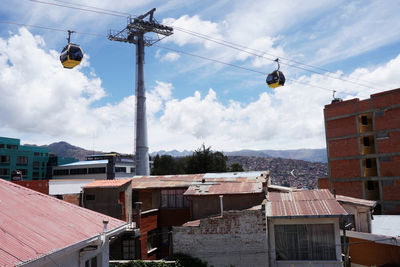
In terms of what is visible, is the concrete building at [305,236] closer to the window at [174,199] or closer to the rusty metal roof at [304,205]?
the rusty metal roof at [304,205]

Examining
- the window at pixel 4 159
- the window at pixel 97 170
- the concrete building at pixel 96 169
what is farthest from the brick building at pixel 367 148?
the window at pixel 4 159

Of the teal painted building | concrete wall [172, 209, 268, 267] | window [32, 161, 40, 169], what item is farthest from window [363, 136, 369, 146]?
window [32, 161, 40, 169]

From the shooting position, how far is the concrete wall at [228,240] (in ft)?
50.9

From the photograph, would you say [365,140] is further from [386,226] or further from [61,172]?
[61,172]

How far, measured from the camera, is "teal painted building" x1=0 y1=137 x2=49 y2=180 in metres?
65.6

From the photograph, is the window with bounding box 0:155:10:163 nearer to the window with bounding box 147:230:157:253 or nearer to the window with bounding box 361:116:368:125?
the window with bounding box 147:230:157:253

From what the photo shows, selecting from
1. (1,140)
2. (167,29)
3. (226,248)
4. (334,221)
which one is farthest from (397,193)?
(1,140)

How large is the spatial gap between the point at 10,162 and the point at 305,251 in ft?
221

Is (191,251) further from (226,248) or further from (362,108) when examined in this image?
(362,108)

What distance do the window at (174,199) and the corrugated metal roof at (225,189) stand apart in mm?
3957

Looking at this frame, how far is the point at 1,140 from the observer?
69500 mm

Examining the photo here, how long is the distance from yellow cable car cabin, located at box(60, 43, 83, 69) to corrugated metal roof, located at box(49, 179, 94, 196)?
919 centimetres

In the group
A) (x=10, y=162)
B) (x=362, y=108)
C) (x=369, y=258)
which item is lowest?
(x=369, y=258)

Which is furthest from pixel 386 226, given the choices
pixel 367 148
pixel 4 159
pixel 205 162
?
pixel 4 159
